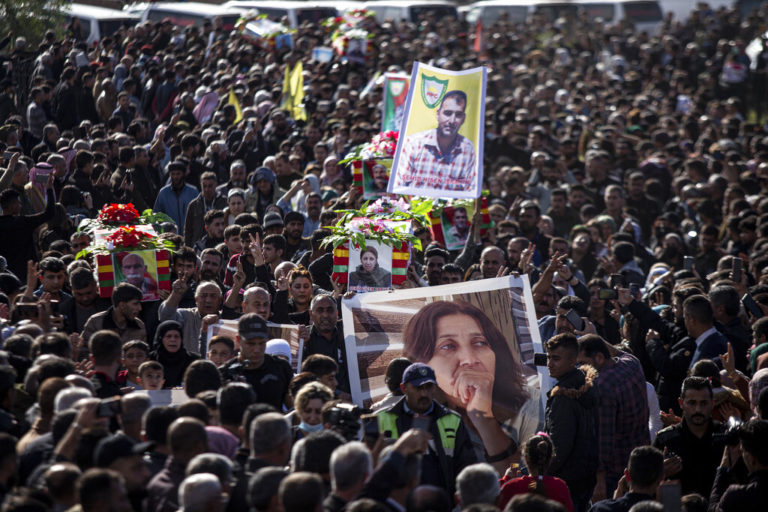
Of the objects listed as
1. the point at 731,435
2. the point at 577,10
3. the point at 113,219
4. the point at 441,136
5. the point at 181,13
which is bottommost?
the point at 731,435

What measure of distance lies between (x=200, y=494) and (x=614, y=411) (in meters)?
3.69

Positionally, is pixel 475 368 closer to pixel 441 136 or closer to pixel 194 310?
pixel 194 310

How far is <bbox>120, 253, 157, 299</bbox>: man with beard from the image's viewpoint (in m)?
9.07

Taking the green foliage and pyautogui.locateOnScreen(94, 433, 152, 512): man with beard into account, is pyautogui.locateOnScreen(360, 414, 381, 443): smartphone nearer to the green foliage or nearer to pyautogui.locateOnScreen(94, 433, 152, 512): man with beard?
pyautogui.locateOnScreen(94, 433, 152, 512): man with beard

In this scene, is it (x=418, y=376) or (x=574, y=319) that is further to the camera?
(x=574, y=319)

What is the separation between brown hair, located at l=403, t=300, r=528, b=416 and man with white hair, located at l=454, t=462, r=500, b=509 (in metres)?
2.49

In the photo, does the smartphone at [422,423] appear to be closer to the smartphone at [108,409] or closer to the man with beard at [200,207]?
the smartphone at [108,409]

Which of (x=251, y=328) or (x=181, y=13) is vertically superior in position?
(x=181, y=13)

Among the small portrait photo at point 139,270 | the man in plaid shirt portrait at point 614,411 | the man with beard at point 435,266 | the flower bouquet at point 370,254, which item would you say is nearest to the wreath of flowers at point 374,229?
the flower bouquet at point 370,254

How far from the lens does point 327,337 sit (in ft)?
27.5

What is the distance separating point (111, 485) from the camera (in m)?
4.65

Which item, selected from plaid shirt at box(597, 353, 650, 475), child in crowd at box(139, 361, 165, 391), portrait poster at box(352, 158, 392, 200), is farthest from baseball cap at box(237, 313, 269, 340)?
portrait poster at box(352, 158, 392, 200)

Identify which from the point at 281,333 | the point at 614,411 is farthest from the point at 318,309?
the point at 614,411

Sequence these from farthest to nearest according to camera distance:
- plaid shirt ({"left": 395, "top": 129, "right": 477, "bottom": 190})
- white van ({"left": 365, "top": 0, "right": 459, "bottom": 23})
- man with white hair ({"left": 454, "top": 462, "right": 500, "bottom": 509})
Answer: white van ({"left": 365, "top": 0, "right": 459, "bottom": 23}), plaid shirt ({"left": 395, "top": 129, "right": 477, "bottom": 190}), man with white hair ({"left": 454, "top": 462, "right": 500, "bottom": 509})
